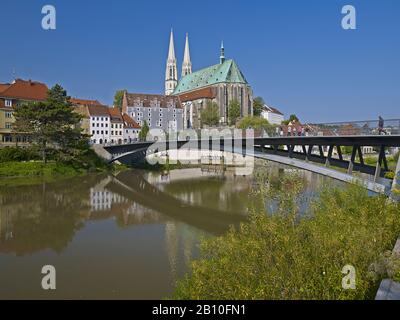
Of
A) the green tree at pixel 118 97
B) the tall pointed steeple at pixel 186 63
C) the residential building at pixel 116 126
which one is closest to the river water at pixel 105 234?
the residential building at pixel 116 126

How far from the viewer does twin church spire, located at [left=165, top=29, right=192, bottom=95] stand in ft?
426

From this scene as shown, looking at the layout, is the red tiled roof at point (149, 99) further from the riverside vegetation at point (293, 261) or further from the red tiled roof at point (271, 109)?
the riverside vegetation at point (293, 261)

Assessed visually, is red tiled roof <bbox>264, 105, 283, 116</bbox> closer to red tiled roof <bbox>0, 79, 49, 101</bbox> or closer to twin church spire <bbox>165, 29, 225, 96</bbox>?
twin church spire <bbox>165, 29, 225, 96</bbox>

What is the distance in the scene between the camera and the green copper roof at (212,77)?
10300 centimetres

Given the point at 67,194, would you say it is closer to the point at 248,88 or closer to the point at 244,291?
the point at 244,291

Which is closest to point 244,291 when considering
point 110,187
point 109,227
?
point 109,227

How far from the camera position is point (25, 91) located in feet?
188

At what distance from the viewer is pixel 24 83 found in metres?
58.4

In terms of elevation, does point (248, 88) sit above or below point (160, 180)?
above

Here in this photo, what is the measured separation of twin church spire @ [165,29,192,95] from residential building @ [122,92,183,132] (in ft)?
87.6

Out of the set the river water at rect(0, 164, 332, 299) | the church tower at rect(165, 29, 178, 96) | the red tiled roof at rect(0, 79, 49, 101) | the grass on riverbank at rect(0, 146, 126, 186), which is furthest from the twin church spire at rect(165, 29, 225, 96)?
the river water at rect(0, 164, 332, 299)

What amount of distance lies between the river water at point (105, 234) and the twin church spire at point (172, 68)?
320 ft

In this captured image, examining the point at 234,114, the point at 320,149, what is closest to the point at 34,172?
the point at 320,149
